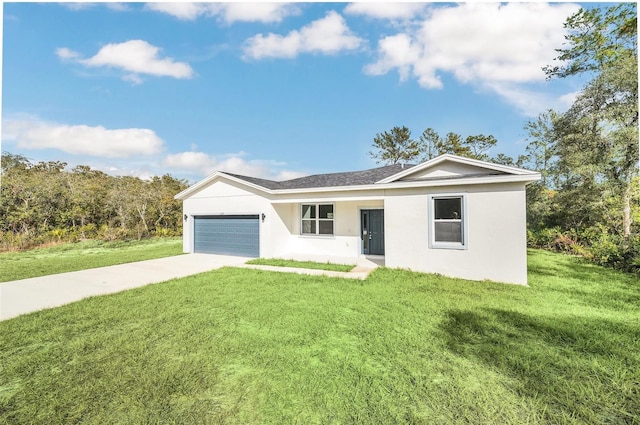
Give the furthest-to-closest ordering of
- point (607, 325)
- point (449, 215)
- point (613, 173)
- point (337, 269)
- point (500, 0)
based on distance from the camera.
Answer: point (613, 173)
point (337, 269)
point (449, 215)
point (500, 0)
point (607, 325)

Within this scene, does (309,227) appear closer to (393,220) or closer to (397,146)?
(393,220)

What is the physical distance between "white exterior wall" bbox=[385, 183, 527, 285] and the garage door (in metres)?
6.07

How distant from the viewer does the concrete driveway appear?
226 inches

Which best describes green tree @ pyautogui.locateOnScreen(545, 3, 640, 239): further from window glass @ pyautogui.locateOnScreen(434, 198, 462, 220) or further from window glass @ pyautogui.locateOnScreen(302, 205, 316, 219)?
window glass @ pyautogui.locateOnScreen(302, 205, 316, 219)

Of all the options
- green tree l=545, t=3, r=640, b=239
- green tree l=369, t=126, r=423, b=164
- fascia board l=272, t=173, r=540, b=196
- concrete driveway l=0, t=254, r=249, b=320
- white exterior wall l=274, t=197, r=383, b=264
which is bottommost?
concrete driveway l=0, t=254, r=249, b=320

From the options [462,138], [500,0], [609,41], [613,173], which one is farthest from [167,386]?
[462,138]

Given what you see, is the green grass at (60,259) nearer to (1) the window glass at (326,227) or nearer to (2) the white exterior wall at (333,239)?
(2) the white exterior wall at (333,239)

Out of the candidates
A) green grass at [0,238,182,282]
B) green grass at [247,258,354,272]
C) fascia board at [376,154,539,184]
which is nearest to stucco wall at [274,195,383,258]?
green grass at [247,258,354,272]

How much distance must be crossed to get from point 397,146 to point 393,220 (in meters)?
23.4

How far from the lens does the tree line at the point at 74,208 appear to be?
14.7 metres

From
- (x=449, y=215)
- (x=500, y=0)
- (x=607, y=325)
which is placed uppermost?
(x=500, y=0)

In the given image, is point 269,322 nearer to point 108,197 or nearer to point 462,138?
point 108,197

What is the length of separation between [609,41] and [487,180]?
8896mm

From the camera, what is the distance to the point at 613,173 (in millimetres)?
12172
